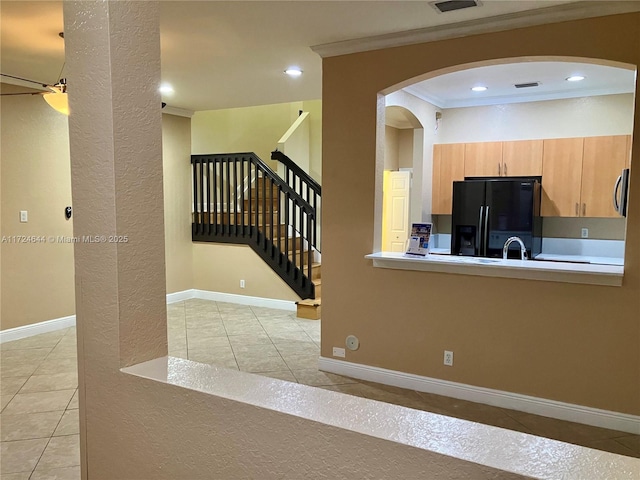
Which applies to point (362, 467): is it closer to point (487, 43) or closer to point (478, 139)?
point (487, 43)

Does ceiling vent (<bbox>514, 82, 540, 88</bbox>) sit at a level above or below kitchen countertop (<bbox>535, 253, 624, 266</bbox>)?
above

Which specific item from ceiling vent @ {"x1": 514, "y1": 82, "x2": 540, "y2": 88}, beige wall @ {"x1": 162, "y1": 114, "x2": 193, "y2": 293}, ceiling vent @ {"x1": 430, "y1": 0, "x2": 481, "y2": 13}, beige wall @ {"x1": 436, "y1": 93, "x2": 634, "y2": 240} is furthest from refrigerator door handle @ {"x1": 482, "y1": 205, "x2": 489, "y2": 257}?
beige wall @ {"x1": 162, "y1": 114, "x2": 193, "y2": 293}

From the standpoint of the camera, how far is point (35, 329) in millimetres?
5008

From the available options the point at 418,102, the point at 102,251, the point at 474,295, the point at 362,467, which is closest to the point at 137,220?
the point at 102,251

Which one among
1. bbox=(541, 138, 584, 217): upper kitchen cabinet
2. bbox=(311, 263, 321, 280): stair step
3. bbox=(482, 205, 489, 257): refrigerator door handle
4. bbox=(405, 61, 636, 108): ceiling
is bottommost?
bbox=(311, 263, 321, 280): stair step

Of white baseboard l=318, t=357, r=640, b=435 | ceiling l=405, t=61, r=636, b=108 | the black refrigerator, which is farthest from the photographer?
the black refrigerator

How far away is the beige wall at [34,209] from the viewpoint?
4.69 m

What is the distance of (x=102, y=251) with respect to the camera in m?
1.34

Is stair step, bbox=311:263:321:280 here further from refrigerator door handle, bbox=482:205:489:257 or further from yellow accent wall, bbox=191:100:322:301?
refrigerator door handle, bbox=482:205:489:257

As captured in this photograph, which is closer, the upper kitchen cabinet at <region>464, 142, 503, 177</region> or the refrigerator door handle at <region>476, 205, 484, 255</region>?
the refrigerator door handle at <region>476, 205, 484, 255</region>

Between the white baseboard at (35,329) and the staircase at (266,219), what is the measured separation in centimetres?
220

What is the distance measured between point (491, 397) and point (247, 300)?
3963 mm

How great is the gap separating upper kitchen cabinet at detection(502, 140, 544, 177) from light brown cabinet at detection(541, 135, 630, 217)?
0.08 meters

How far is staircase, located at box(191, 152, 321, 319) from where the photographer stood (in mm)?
6148
